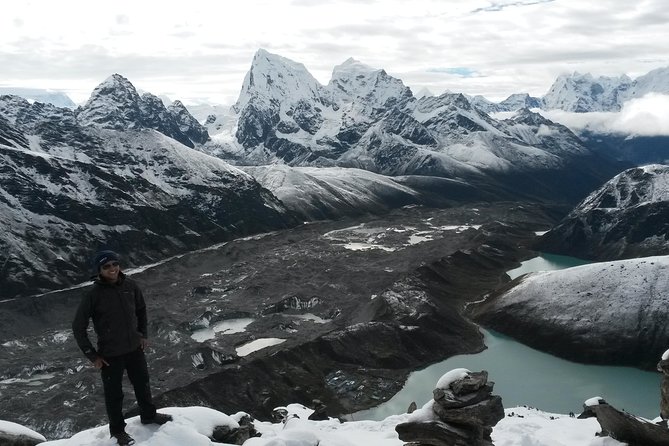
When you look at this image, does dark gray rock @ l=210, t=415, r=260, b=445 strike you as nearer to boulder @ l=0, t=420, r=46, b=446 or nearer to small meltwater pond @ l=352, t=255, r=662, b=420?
boulder @ l=0, t=420, r=46, b=446

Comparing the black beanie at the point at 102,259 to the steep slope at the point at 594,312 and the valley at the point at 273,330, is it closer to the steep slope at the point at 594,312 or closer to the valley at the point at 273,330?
the valley at the point at 273,330

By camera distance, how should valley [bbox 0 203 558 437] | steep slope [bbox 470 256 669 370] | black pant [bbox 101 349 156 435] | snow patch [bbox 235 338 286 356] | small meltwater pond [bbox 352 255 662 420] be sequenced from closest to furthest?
1. black pant [bbox 101 349 156 435]
2. small meltwater pond [bbox 352 255 662 420]
3. valley [bbox 0 203 558 437]
4. snow patch [bbox 235 338 286 356]
5. steep slope [bbox 470 256 669 370]

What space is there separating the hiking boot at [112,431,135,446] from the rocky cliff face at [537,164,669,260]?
170 meters

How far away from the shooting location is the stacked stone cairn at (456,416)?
2288cm

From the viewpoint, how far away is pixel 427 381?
80688 millimetres

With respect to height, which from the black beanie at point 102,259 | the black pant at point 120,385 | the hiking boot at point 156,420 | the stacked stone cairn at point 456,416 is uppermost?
the black beanie at point 102,259

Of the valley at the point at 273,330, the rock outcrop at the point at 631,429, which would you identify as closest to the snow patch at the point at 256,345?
the valley at the point at 273,330

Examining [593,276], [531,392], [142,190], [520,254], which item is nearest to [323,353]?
[531,392]

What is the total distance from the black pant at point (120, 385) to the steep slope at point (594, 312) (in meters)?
87.4

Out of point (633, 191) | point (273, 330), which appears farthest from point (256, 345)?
point (633, 191)

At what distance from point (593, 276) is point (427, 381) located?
48121mm

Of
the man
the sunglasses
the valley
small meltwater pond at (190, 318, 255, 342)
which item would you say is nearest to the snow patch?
the valley

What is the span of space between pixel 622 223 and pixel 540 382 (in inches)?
4473

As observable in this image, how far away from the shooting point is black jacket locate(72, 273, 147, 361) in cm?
1608
